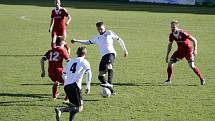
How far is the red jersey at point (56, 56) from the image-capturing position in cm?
1215

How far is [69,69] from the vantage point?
1027 cm

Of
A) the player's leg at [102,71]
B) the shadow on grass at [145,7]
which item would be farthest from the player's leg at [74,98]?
the shadow on grass at [145,7]

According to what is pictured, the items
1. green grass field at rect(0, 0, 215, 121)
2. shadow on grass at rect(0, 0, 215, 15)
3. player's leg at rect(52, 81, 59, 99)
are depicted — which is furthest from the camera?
shadow on grass at rect(0, 0, 215, 15)

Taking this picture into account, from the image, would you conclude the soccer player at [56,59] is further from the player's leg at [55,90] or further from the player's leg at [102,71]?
the player's leg at [102,71]

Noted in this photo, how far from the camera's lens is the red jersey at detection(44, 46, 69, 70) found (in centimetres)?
1215

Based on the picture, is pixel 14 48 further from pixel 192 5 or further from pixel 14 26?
pixel 192 5

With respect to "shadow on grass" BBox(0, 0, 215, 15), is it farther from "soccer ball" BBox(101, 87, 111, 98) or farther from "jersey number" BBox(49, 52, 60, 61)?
"jersey number" BBox(49, 52, 60, 61)

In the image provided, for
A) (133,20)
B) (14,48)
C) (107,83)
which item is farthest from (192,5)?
(107,83)

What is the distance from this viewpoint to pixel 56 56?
12.3 m

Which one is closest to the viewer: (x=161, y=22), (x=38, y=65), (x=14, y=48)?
(x=38, y=65)

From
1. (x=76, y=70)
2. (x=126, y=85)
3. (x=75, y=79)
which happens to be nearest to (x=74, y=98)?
(x=75, y=79)

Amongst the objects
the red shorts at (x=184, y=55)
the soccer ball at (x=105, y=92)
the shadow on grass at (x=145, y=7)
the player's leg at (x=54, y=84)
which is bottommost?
the shadow on grass at (x=145, y=7)

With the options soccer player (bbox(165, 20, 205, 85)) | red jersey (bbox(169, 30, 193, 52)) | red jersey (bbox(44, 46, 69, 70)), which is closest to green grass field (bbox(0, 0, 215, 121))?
soccer player (bbox(165, 20, 205, 85))

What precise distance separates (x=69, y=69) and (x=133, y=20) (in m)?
29.1
